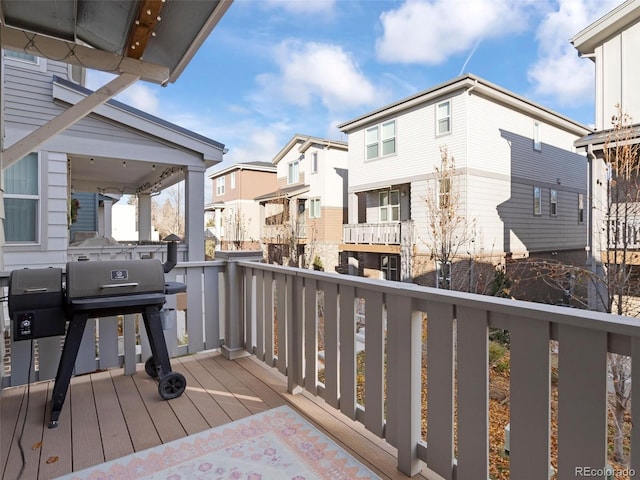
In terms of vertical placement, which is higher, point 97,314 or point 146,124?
point 146,124

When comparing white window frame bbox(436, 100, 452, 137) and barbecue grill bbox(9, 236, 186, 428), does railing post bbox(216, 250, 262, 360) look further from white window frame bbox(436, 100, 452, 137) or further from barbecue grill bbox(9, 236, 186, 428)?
white window frame bbox(436, 100, 452, 137)

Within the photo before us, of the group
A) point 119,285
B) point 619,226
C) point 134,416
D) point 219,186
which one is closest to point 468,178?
point 619,226

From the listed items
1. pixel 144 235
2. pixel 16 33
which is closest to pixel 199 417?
pixel 16 33

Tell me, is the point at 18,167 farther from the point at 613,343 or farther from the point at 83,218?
the point at 83,218

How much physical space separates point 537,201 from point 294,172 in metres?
10.7

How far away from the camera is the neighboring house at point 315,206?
16.1m

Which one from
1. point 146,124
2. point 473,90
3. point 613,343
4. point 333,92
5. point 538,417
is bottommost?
point 538,417

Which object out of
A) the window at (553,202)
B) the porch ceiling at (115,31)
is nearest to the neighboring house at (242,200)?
the window at (553,202)

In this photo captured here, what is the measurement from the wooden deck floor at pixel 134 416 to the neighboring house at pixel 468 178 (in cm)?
796

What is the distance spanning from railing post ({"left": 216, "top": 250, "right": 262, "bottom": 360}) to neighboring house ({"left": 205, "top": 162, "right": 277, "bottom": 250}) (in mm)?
16355

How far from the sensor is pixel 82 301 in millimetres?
A: 2398

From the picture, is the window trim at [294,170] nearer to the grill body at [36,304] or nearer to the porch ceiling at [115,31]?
the porch ceiling at [115,31]

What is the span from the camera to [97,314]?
254cm

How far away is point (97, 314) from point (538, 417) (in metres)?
2.56
